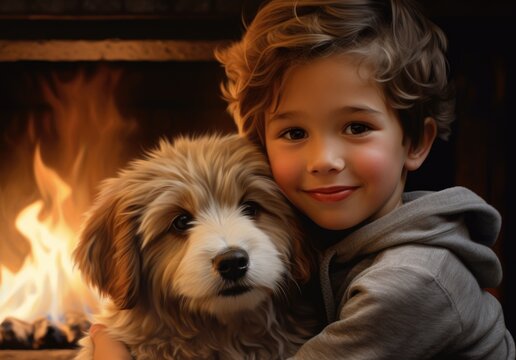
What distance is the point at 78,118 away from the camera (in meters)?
2.57

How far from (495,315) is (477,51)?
1.19 metres

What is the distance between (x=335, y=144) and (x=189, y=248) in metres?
0.36

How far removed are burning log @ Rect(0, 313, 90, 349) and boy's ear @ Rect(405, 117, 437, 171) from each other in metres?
1.49

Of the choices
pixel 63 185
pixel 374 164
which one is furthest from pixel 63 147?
pixel 374 164

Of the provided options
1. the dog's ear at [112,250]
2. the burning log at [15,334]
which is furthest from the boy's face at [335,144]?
the burning log at [15,334]

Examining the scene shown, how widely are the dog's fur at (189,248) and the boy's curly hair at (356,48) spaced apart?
186 mm

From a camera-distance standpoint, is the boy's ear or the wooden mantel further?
the wooden mantel

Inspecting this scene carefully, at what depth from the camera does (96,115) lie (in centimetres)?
258

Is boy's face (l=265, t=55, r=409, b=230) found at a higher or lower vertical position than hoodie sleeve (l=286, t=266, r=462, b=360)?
higher

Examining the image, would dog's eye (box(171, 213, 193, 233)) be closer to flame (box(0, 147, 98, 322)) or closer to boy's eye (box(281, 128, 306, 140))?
boy's eye (box(281, 128, 306, 140))

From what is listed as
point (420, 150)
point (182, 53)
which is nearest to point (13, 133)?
point (182, 53)

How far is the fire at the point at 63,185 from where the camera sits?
252 cm

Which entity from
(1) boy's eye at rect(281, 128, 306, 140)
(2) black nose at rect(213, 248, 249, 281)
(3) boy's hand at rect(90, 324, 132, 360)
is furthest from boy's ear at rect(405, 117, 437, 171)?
(3) boy's hand at rect(90, 324, 132, 360)

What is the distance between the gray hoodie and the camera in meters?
1.15
